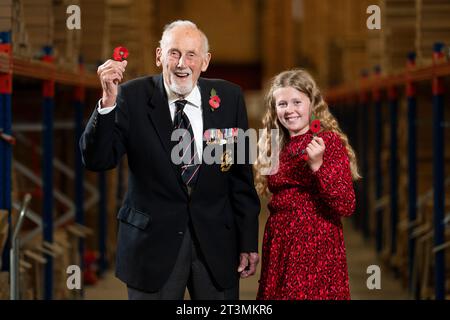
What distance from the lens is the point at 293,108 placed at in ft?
14.5

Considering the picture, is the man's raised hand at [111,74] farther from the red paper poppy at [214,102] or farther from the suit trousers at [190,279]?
the suit trousers at [190,279]

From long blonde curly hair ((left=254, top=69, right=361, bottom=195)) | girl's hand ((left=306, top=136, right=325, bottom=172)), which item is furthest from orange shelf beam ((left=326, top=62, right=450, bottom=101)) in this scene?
girl's hand ((left=306, top=136, right=325, bottom=172))

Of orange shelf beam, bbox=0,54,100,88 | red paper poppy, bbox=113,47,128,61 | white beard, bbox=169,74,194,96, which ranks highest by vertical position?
orange shelf beam, bbox=0,54,100,88

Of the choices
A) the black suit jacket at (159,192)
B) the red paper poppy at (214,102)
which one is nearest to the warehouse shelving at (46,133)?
the black suit jacket at (159,192)

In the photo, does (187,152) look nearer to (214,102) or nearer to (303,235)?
(214,102)

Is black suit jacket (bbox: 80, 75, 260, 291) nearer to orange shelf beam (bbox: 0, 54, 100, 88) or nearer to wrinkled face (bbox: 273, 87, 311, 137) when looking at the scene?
wrinkled face (bbox: 273, 87, 311, 137)

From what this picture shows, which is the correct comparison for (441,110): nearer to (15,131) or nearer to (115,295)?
(115,295)

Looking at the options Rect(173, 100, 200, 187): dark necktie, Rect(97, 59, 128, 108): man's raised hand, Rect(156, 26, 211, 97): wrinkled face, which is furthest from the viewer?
Rect(173, 100, 200, 187): dark necktie

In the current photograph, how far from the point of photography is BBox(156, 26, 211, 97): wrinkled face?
4.12 meters

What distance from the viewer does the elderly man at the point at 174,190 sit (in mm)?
4293

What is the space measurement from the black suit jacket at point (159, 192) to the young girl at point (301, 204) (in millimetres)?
193

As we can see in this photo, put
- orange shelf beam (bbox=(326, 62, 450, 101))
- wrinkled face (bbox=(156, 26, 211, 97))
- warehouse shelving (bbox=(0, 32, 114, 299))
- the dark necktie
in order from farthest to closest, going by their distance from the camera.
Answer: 1. orange shelf beam (bbox=(326, 62, 450, 101))
2. warehouse shelving (bbox=(0, 32, 114, 299))
3. the dark necktie
4. wrinkled face (bbox=(156, 26, 211, 97))

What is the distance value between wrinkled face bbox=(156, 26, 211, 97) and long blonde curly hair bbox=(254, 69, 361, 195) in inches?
18.4

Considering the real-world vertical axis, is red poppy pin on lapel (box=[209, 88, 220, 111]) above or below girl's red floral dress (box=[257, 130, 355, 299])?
above
